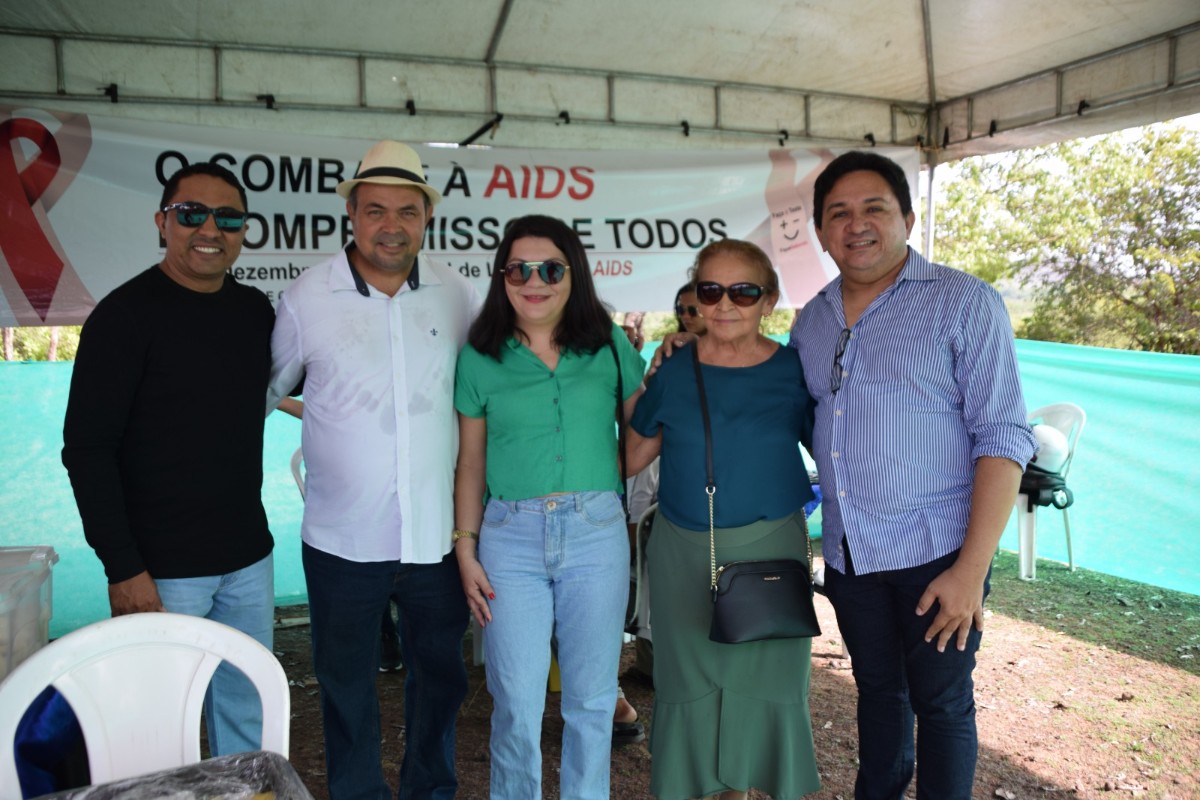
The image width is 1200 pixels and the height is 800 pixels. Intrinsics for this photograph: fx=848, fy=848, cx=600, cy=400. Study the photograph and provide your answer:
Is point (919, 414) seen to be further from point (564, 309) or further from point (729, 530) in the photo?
point (564, 309)

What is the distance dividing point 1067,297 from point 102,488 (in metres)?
15.1

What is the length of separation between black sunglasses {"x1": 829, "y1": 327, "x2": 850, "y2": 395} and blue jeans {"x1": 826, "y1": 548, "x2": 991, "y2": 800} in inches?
17.0

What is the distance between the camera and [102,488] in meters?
1.95

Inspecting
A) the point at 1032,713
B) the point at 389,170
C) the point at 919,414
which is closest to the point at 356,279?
the point at 389,170

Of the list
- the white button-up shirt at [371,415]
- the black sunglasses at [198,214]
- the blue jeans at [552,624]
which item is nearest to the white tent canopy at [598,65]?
the black sunglasses at [198,214]

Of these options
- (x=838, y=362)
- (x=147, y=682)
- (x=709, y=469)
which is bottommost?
(x=147, y=682)

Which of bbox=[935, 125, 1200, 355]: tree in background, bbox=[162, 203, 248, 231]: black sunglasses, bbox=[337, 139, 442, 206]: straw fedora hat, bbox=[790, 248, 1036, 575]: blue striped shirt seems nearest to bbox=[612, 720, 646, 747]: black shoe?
bbox=[790, 248, 1036, 575]: blue striped shirt

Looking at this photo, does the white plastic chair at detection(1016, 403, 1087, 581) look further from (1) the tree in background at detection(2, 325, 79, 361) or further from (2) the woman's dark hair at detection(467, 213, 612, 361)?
(1) the tree in background at detection(2, 325, 79, 361)

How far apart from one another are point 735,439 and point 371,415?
0.93 m

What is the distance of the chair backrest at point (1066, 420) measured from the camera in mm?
4969

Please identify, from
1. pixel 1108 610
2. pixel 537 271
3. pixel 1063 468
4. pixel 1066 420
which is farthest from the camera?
pixel 1066 420

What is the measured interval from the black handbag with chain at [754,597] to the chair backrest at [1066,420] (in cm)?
348

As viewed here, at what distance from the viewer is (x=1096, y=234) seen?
13.7 metres

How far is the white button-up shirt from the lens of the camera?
2.18m
